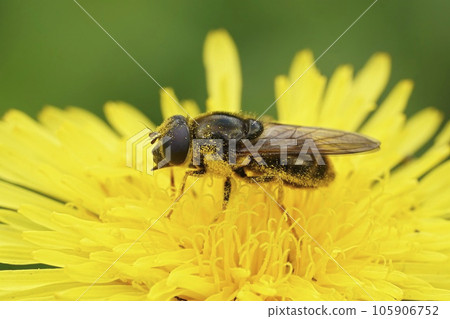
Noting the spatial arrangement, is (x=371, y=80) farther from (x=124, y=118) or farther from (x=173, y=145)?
(x=173, y=145)

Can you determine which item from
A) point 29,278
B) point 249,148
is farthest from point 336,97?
point 29,278

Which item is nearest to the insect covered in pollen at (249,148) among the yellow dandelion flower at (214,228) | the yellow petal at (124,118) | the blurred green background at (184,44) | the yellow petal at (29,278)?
the yellow dandelion flower at (214,228)

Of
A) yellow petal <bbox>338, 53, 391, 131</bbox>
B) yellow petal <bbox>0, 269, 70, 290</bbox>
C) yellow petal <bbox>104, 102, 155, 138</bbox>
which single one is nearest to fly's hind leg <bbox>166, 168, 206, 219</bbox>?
yellow petal <bbox>0, 269, 70, 290</bbox>

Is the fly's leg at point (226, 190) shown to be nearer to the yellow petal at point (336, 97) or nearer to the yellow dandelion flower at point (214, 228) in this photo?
the yellow dandelion flower at point (214, 228)

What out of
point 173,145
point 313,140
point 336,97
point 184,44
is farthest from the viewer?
point 184,44

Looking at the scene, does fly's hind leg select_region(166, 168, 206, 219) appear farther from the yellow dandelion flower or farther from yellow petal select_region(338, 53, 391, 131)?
yellow petal select_region(338, 53, 391, 131)

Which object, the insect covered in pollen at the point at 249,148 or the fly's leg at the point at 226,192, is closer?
the insect covered in pollen at the point at 249,148

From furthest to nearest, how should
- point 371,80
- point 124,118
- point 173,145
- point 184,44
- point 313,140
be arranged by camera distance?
point 184,44, point 371,80, point 124,118, point 313,140, point 173,145

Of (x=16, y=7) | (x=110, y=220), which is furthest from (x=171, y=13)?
(x=110, y=220)
